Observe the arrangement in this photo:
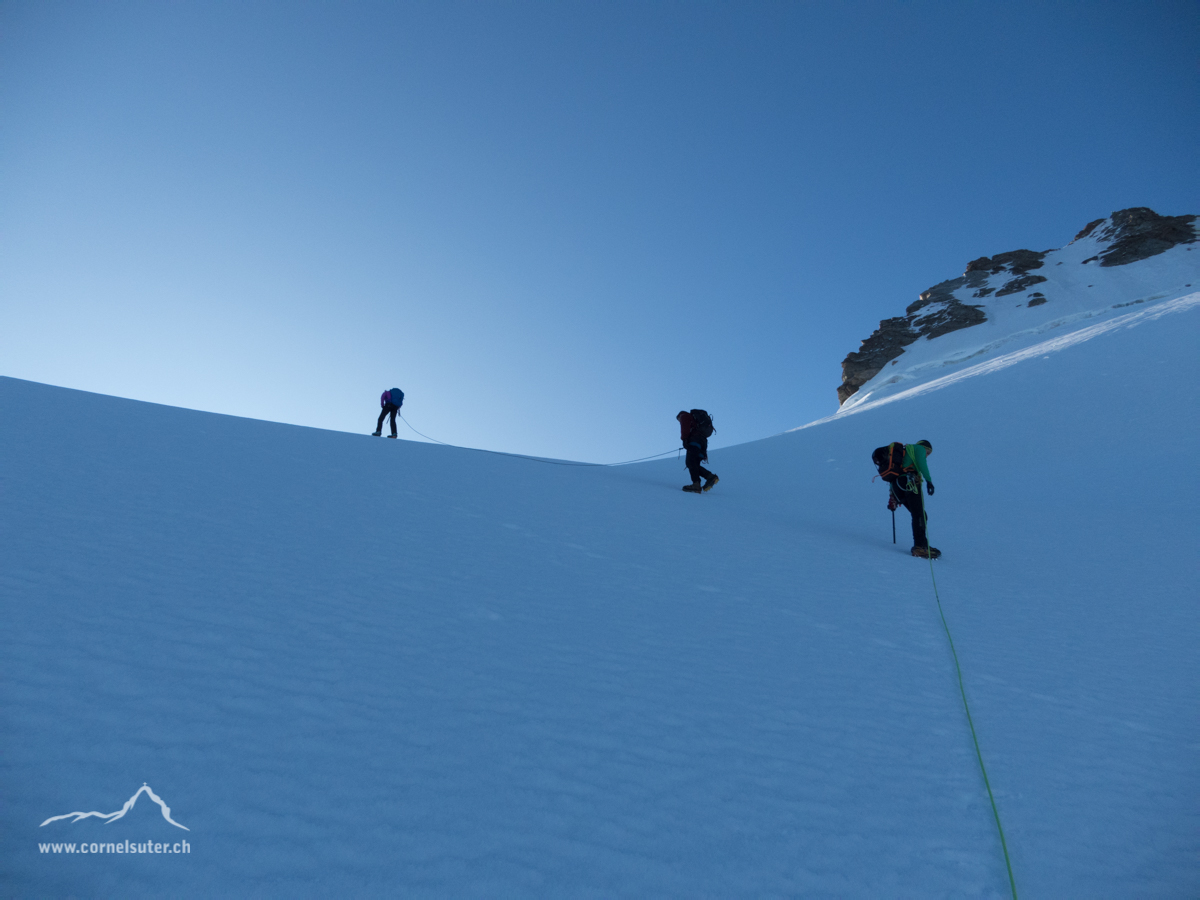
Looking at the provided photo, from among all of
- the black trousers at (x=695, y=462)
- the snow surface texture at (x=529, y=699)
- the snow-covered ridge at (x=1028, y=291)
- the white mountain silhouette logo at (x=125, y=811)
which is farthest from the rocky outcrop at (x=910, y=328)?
the white mountain silhouette logo at (x=125, y=811)

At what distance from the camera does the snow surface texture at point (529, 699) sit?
1.52 metres

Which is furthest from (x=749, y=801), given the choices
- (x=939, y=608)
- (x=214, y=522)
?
(x=214, y=522)

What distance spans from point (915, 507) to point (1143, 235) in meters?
57.5

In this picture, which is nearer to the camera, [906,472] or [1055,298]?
[906,472]

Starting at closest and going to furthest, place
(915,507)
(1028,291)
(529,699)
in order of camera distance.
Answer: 1. (529,699)
2. (915,507)
3. (1028,291)

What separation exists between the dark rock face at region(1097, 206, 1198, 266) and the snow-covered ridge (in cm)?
6

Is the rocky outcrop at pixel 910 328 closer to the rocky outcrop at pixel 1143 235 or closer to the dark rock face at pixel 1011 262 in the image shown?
the dark rock face at pixel 1011 262

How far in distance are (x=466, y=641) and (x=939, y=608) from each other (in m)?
3.56

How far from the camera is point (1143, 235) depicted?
43.7 meters

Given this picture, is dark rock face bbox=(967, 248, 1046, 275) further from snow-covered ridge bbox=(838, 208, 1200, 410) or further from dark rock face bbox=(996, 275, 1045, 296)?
dark rock face bbox=(996, 275, 1045, 296)

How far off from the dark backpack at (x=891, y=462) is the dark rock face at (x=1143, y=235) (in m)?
53.2

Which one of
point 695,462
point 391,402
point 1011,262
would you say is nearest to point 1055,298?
point 1011,262

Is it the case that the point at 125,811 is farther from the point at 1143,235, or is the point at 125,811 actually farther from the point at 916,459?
the point at 1143,235

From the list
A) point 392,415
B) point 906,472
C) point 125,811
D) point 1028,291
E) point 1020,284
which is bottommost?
point 125,811
